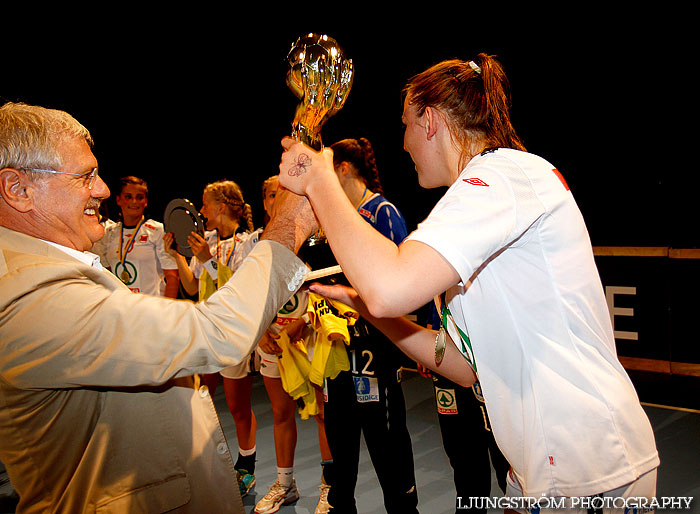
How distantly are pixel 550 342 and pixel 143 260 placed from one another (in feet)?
13.6

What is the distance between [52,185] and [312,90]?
0.66 m

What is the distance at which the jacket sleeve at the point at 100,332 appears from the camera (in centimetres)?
96

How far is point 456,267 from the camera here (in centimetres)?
91

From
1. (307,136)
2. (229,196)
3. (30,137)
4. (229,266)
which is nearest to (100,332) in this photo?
(30,137)

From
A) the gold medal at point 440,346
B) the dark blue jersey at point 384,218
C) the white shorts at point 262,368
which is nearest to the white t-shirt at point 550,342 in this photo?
the gold medal at point 440,346

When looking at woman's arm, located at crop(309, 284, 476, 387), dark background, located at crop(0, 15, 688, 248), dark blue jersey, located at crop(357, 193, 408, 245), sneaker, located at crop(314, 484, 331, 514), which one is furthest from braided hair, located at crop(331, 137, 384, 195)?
dark background, located at crop(0, 15, 688, 248)

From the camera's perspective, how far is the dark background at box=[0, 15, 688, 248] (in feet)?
17.1

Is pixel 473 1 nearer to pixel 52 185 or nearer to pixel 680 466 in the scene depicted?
pixel 680 466

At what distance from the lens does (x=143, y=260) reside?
451cm

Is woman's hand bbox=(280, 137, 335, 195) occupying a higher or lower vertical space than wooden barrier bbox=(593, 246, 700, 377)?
higher

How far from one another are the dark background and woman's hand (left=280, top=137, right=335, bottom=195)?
405 cm

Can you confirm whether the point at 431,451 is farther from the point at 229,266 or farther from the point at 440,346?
the point at 440,346

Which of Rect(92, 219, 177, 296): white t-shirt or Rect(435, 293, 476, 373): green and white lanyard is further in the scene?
Rect(92, 219, 177, 296): white t-shirt

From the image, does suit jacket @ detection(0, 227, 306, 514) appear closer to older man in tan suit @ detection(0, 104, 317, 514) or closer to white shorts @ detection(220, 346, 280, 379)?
older man in tan suit @ detection(0, 104, 317, 514)
